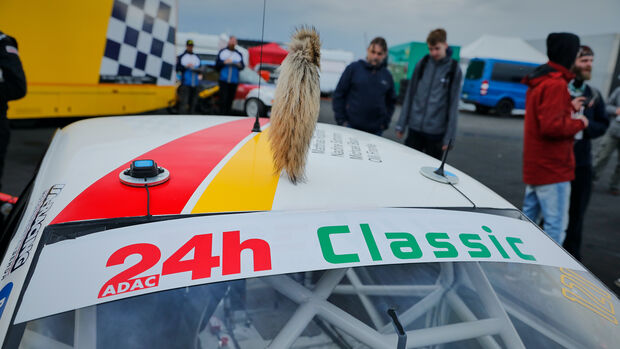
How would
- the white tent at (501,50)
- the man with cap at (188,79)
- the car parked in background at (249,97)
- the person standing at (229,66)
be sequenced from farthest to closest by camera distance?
the white tent at (501,50) → the car parked in background at (249,97) → the man with cap at (188,79) → the person standing at (229,66)

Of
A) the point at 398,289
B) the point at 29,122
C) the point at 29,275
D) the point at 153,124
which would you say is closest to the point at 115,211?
the point at 29,275

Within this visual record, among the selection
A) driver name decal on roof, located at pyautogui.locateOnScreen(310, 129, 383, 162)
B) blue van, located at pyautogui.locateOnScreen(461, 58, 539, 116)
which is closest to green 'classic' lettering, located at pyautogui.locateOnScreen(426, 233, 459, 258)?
driver name decal on roof, located at pyautogui.locateOnScreen(310, 129, 383, 162)

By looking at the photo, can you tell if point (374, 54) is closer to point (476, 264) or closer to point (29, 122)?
point (476, 264)

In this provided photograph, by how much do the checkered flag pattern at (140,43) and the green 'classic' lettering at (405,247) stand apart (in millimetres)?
5400

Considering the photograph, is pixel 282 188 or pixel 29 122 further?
pixel 29 122

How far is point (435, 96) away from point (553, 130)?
1.18m

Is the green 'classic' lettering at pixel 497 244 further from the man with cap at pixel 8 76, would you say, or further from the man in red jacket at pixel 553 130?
the man with cap at pixel 8 76

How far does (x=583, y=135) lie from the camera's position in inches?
92.4

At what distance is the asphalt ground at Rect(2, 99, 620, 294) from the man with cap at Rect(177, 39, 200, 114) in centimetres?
203

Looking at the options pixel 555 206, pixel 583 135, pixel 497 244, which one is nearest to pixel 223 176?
pixel 497 244

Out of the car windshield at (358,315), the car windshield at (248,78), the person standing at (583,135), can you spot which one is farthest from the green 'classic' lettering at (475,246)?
the car windshield at (248,78)

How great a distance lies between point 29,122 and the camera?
614 cm

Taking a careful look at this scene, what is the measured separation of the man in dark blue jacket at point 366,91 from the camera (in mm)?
3402

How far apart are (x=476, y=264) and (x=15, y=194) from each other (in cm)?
378
